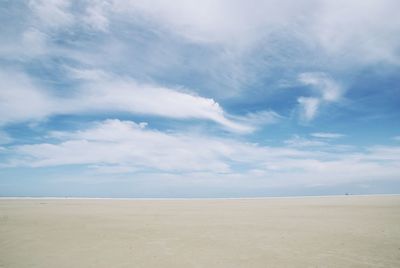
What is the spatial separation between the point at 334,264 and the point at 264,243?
4.41m

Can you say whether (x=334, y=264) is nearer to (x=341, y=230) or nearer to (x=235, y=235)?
(x=235, y=235)

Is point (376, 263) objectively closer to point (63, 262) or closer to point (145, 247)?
point (145, 247)

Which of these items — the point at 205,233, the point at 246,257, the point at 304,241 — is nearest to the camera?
the point at 246,257

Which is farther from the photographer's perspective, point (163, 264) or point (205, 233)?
point (205, 233)

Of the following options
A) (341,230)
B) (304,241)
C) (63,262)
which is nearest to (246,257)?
(304,241)

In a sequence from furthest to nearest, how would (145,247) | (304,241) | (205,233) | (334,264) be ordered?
1. (205,233)
2. (304,241)
3. (145,247)
4. (334,264)

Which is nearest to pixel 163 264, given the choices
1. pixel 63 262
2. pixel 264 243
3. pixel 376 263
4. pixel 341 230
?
pixel 63 262

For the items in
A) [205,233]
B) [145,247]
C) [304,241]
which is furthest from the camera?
[205,233]

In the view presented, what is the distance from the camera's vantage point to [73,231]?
18984mm

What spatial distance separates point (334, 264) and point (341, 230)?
889cm

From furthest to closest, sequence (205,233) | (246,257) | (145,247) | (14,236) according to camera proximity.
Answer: (205,233)
(14,236)
(145,247)
(246,257)

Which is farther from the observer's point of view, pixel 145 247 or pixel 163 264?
pixel 145 247

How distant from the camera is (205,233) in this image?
18156 mm

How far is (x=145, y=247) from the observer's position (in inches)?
558
